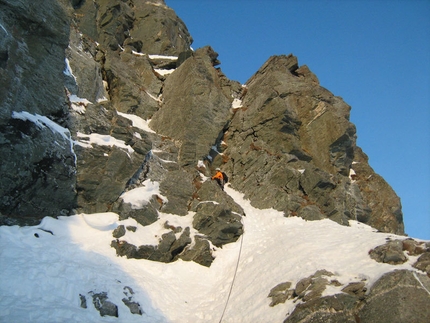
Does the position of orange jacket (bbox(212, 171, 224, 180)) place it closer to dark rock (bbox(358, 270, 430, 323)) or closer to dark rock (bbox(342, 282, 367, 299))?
dark rock (bbox(342, 282, 367, 299))

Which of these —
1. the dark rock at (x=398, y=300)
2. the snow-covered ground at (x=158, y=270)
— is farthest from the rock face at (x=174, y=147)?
the snow-covered ground at (x=158, y=270)

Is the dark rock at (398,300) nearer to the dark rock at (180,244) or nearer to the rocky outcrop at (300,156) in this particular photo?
the dark rock at (180,244)

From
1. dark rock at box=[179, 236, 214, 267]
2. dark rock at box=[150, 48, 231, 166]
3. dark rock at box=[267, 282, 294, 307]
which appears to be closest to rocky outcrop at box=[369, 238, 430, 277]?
dark rock at box=[267, 282, 294, 307]

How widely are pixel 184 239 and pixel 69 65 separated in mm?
15261

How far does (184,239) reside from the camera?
20.9 m

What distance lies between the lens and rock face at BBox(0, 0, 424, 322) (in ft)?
54.3

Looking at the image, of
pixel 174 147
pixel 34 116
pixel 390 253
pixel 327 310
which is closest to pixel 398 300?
pixel 327 310

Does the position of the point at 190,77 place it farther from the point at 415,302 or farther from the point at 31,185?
the point at 415,302

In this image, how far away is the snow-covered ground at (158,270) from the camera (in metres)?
13.2

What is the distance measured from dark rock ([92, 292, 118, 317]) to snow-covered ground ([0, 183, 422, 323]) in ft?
0.78

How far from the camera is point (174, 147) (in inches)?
1106

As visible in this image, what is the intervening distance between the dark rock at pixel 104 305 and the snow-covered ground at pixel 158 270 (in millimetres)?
239

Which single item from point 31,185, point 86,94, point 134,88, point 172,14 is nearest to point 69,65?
point 86,94

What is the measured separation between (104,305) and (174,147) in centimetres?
1538
